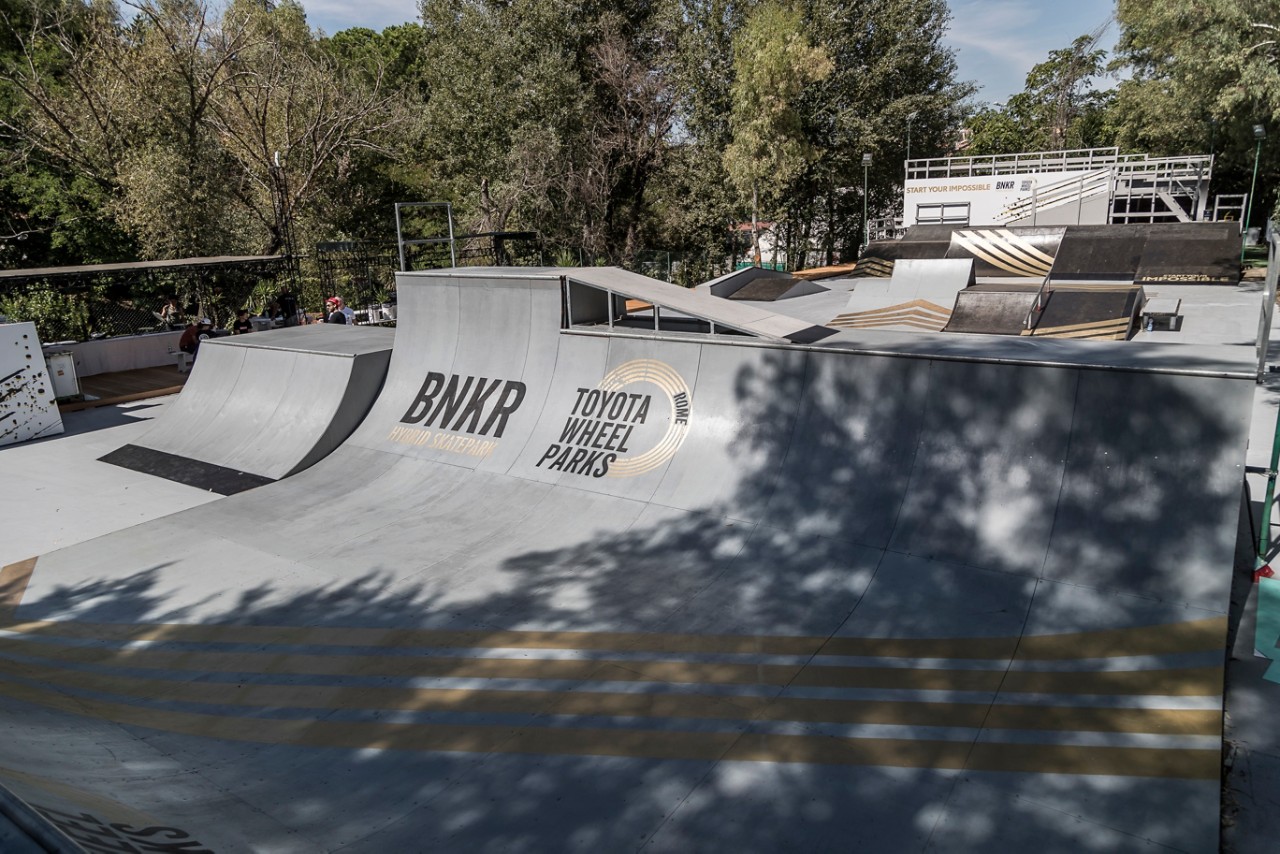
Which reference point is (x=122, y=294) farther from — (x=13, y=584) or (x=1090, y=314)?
(x=1090, y=314)

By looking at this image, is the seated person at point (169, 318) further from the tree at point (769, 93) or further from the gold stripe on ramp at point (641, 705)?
the tree at point (769, 93)

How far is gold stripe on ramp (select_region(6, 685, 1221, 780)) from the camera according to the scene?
4.83m

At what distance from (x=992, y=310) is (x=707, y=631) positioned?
551 inches

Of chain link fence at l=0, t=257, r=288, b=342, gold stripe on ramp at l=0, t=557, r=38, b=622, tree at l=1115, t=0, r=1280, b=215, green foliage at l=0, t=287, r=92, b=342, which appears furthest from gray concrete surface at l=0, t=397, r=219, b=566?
tree at l=1115, t=0, r=1280, b=215

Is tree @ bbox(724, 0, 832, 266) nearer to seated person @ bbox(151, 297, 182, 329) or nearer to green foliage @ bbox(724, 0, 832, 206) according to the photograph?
green foliage @ bbox(724, 0, 832, 206)

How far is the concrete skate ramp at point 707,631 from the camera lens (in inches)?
184

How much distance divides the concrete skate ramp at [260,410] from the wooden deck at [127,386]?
375 cm

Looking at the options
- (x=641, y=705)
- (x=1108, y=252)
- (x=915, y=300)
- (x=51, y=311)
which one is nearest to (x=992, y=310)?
(x=915, y=300)

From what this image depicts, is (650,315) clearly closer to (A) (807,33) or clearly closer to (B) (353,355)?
(B) (353,355)

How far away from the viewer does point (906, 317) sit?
1955 centimetres

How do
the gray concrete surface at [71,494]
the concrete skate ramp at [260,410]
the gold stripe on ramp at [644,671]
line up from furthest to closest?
the concrete skate ramp at [260,410] → the gray concrete surface at [71,494] → the gold stripe on ramp at [644,671]

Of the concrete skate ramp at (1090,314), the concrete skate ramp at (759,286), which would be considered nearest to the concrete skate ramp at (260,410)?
the concrete skate ramp at (1090,314)

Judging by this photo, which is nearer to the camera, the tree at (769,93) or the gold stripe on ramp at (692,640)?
the gold stripe on ramp at (692,640)

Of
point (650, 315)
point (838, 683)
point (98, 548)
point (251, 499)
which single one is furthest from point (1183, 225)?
point (98, 548)
